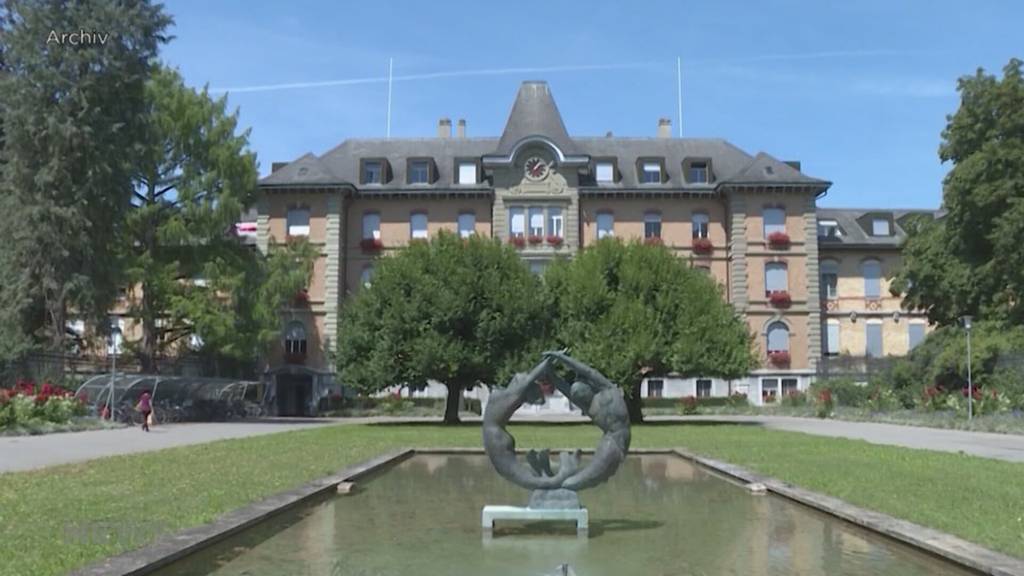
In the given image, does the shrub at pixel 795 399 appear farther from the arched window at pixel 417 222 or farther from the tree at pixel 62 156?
the tree at pixel 62 156

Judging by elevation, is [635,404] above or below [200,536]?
above

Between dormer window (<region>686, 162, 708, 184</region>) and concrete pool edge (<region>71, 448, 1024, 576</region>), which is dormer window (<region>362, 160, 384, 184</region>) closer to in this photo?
dormer window (<region>686, 162, 708, 184</region>)

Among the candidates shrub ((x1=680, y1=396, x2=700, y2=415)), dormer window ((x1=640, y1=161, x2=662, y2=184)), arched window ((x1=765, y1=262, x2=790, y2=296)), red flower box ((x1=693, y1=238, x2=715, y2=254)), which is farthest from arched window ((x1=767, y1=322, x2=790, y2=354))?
dormer window ((x1=640, y1=161, x2=662, y2=184))

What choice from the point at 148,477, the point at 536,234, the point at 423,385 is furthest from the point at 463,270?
the point at 148,477

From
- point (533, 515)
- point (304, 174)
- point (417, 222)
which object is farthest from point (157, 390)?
point (533, 515)

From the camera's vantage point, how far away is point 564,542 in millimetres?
9258

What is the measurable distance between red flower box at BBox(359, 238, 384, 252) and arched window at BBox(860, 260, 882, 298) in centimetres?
2875

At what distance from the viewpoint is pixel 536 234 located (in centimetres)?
5075

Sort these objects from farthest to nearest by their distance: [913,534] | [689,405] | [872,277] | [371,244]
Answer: [872,277] → [371,244] → [689,405] → [913,534]

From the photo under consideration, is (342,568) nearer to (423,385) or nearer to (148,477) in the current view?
(148,477)

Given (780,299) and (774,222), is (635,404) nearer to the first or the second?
(780,299)

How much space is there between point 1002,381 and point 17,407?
33.9 metres

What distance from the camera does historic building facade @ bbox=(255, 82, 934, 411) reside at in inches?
1986

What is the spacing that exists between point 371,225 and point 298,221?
4069mm
